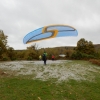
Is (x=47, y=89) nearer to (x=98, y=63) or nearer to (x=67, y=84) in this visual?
(x=67, y=84)

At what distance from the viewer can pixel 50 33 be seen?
1966 cm

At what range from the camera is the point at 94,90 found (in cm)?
1181

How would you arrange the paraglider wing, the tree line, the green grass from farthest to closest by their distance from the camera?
1. the tree line
2. the paraglider wing
3. the green grass

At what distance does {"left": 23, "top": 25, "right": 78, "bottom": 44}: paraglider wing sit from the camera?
1856 centimetres

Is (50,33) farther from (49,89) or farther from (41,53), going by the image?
(41,53)

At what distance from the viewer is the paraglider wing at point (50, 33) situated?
18.6 metres

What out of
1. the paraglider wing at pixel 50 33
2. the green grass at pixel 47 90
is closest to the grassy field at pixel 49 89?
the green grass at pixel 47 90

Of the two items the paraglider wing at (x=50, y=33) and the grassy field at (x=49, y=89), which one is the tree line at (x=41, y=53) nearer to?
the paraglider wing at (x=50, y=33)

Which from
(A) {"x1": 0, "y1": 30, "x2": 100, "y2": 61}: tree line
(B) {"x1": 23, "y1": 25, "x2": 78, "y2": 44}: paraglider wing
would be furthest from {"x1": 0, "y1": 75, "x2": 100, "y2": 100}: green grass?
(A) {"x1": 0, "y1": 30, "x2": 100, "y2": 61}: tree line

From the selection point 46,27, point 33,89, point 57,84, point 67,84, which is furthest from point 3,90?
point 46,27

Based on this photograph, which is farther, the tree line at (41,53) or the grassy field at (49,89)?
the tree line at (41,53)

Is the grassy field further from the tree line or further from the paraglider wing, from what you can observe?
the tree line

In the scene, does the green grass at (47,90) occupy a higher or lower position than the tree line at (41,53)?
lower

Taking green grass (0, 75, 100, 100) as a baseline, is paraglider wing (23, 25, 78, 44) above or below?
above
